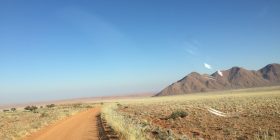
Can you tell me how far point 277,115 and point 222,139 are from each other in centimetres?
1076

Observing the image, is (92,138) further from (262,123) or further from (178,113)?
(178,113)

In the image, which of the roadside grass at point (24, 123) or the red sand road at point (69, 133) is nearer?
the red sand road at point (69, 133)

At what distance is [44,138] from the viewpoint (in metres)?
18.0

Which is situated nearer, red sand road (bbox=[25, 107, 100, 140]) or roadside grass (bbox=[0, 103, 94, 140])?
red sand road (bbox=[25, 107, 100, 140])

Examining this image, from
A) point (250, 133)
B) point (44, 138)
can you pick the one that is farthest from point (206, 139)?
point (44, 138)

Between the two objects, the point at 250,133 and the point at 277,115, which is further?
the point at 277,115

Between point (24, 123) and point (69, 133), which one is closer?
point (69, 133)

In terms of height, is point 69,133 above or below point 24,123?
below

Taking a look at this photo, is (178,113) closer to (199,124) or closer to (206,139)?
(199,124)

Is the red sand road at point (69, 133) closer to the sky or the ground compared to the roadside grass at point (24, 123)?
closer to the ground

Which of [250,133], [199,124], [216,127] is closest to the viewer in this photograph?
[250,133]

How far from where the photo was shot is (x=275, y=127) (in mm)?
20984

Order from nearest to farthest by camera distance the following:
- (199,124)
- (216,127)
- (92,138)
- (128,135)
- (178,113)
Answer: (128,135), (92,138), (216,127), (199,124), (178,113)

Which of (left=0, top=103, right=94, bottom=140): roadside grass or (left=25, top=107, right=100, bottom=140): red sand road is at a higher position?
(left=0, top=103, right=94, bottom=140): roadside grass
